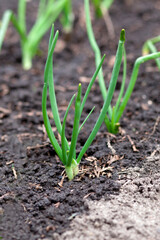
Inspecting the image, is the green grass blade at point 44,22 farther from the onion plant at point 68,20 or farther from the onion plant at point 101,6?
the onion plant at point 101,6

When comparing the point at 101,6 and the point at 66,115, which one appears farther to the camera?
the point at 101,6

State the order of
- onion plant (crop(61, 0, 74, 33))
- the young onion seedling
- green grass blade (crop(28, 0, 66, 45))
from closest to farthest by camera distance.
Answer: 1. green grass blade (crop(28, 0, 66, 45))
2. onion plant (crop(61, 0, 74, 33))
3. the young onion seedling

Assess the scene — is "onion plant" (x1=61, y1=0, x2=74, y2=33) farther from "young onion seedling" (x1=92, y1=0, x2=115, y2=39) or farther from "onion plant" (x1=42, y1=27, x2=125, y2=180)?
"onion plant" (x1=42, y1=27, x2=125, y2=180)

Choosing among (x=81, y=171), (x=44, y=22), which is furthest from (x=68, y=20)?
(x=81, y=171)

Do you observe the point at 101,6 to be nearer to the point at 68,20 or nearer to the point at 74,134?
the point at 68,20

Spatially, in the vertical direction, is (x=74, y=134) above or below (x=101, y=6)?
below

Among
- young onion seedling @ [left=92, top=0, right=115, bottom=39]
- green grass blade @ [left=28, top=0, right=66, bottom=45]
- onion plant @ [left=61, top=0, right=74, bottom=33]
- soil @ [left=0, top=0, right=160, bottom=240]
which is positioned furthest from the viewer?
young onion seedling @ [left=92, top=0, right=115, bottom=39]

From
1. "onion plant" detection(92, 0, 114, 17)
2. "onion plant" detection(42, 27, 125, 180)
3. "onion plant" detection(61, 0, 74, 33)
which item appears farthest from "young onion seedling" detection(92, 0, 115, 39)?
"onion plant" detection(42, 27, 125, 180)

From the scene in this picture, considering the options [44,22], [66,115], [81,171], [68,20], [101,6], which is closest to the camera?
[66,115]
